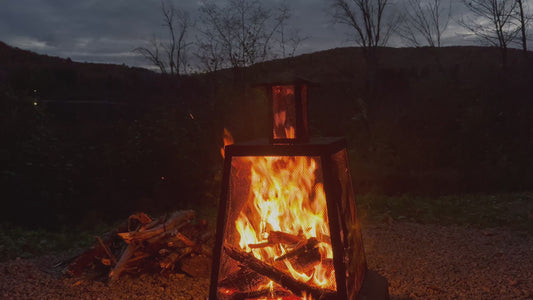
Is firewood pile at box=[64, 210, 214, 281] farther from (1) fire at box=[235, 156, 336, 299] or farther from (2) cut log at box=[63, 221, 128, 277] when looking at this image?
(1) fire at box=[235, 156, 336, 299]

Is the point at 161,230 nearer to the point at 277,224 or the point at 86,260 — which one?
the point at 86,260

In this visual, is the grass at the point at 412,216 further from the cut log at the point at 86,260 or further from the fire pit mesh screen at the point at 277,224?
the fire pit mesh screen at the point at 277,224

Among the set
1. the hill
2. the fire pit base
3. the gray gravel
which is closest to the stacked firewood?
the fire pit base

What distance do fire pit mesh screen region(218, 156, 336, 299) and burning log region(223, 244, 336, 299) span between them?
0.12 ft

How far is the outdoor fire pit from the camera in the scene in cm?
237

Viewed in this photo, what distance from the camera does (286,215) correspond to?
270 centimetres

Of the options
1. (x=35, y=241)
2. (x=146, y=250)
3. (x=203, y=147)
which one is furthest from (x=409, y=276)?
(x=203, y=147)

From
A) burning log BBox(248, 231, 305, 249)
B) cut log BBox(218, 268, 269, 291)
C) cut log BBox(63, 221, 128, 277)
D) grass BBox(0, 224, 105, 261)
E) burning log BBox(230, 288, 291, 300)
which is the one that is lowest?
grass BBox(0, 224, 105, 261)

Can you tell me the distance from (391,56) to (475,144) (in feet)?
71.4

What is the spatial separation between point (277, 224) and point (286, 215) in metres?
0.09

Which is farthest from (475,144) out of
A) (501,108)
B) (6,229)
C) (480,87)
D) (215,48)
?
(6,229)

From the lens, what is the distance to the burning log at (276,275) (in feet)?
7.68

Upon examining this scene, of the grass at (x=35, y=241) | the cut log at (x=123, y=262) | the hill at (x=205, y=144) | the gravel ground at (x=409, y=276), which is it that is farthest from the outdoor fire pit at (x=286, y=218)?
the grass at (x=35, y=241)

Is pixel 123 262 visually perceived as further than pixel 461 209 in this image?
No
